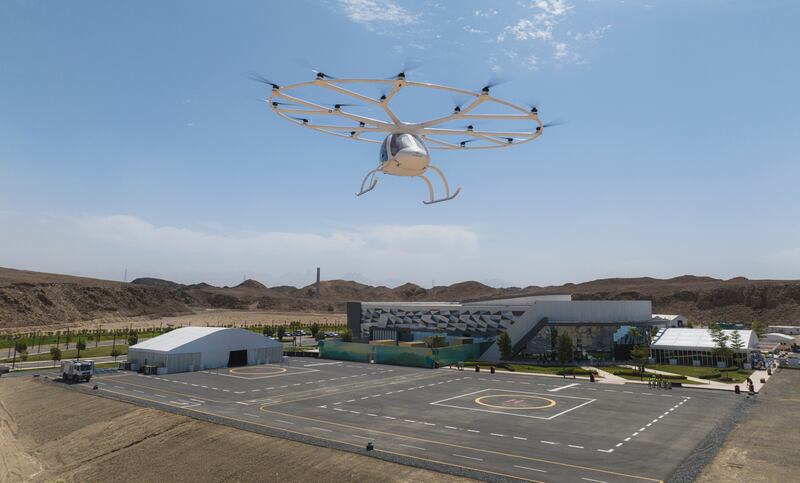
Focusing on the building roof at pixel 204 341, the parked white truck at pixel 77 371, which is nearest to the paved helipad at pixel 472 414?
the parked white truck at pixel 77 371

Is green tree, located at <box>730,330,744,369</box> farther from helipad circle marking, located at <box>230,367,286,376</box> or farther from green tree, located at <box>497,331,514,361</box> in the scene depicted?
helipad circle marking, located at <box>230,367,286,376</box>

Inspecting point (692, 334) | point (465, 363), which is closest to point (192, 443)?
point (465, 363)

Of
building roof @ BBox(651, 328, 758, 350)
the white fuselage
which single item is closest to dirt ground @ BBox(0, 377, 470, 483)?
the white fuselage

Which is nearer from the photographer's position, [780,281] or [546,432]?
[546,432]

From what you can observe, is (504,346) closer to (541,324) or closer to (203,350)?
(541,324)

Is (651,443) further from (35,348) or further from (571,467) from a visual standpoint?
(35,348)

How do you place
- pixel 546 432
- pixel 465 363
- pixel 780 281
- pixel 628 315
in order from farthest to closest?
pixel 780 281
pixel 628 315
pixel 465 363
pixel 546 432

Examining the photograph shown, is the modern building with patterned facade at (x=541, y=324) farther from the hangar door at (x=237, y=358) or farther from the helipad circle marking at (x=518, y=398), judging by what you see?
the hangar door at (x=237, y=358)
